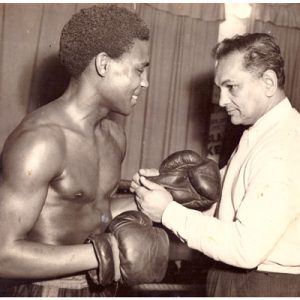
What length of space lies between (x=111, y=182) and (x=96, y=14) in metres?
0.61

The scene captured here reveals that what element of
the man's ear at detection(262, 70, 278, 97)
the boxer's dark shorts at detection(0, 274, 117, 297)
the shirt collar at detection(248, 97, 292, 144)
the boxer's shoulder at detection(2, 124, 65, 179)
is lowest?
the boxer's dark shorts at detection(0, 274, 117, 297)

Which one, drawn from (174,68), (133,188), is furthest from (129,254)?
(174,68)

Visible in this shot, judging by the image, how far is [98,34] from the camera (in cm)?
141

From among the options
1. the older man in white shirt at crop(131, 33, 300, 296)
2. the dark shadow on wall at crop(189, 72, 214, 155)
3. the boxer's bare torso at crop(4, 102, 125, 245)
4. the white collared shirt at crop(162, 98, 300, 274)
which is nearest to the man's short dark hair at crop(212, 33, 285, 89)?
the older man in white shirt at crop(131, 33, 300, 296)

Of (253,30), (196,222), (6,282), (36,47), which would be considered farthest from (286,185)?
(253,30)

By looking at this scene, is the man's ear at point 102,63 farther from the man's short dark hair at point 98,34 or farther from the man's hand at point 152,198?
the man's hand at point 152,198

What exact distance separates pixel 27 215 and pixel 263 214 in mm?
711

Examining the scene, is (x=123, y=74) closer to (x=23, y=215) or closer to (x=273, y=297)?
(x=23, y=215)

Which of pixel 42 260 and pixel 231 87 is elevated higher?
pixel 231 87

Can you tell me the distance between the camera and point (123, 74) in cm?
143

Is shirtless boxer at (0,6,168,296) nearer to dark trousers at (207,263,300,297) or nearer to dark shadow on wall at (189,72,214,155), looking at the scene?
dark trousers at (207,263,300,297)

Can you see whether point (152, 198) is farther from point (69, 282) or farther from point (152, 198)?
point (69, 282)

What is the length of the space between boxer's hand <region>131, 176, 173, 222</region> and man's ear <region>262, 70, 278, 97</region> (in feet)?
1.75

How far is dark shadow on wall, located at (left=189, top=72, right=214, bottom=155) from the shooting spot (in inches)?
171
